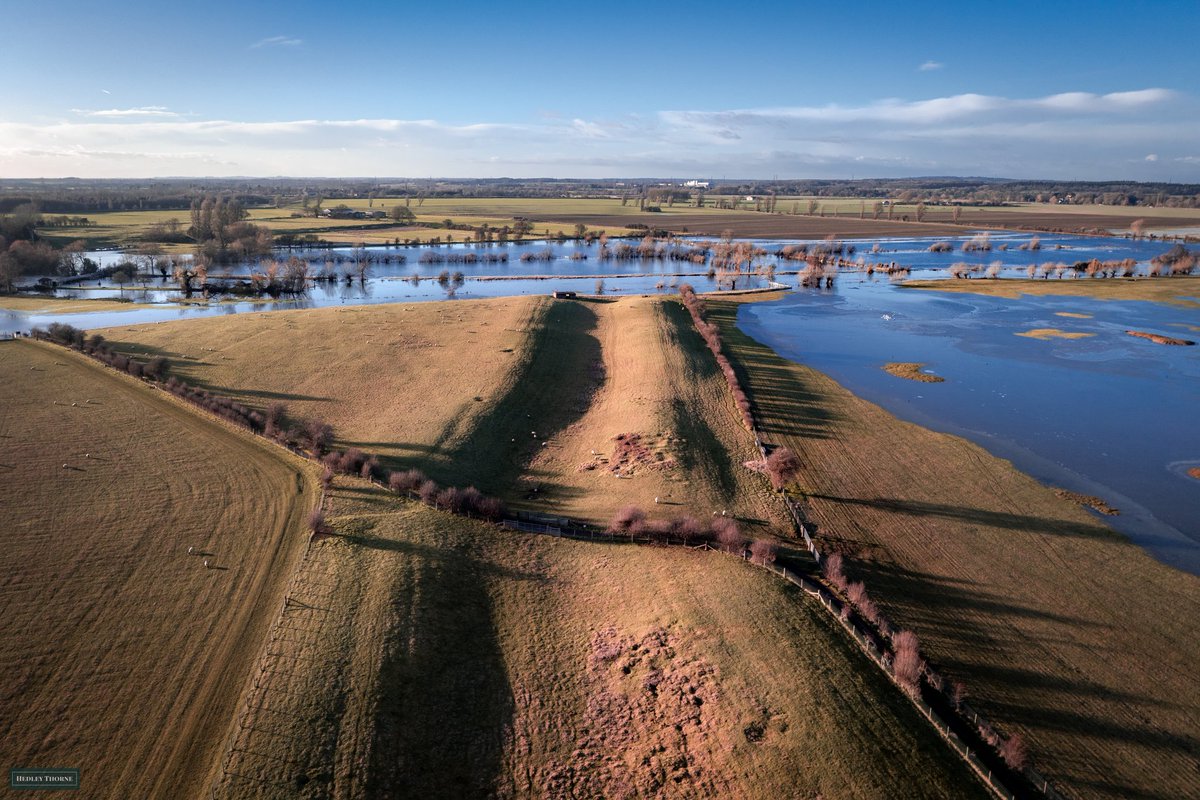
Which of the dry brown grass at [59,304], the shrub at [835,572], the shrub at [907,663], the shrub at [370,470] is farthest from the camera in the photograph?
the dry brown grass at [59,304]

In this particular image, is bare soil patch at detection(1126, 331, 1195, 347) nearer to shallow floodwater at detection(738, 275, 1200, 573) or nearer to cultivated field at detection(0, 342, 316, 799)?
shallow floodwater at detection(738, 275, 1200, 573)

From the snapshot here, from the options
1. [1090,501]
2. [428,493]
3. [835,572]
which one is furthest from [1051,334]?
[428,493]

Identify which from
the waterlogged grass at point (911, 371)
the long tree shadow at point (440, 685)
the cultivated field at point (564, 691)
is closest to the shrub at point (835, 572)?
the cultivated field at point (564, 691)

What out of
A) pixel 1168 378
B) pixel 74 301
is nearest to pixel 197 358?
pixel 74 301

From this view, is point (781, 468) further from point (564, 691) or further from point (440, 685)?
point (440, 685)

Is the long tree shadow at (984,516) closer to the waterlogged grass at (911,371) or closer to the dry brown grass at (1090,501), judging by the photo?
the dry brown grass at (1090,501)

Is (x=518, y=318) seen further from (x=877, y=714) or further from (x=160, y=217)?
(x=160, y=217)
